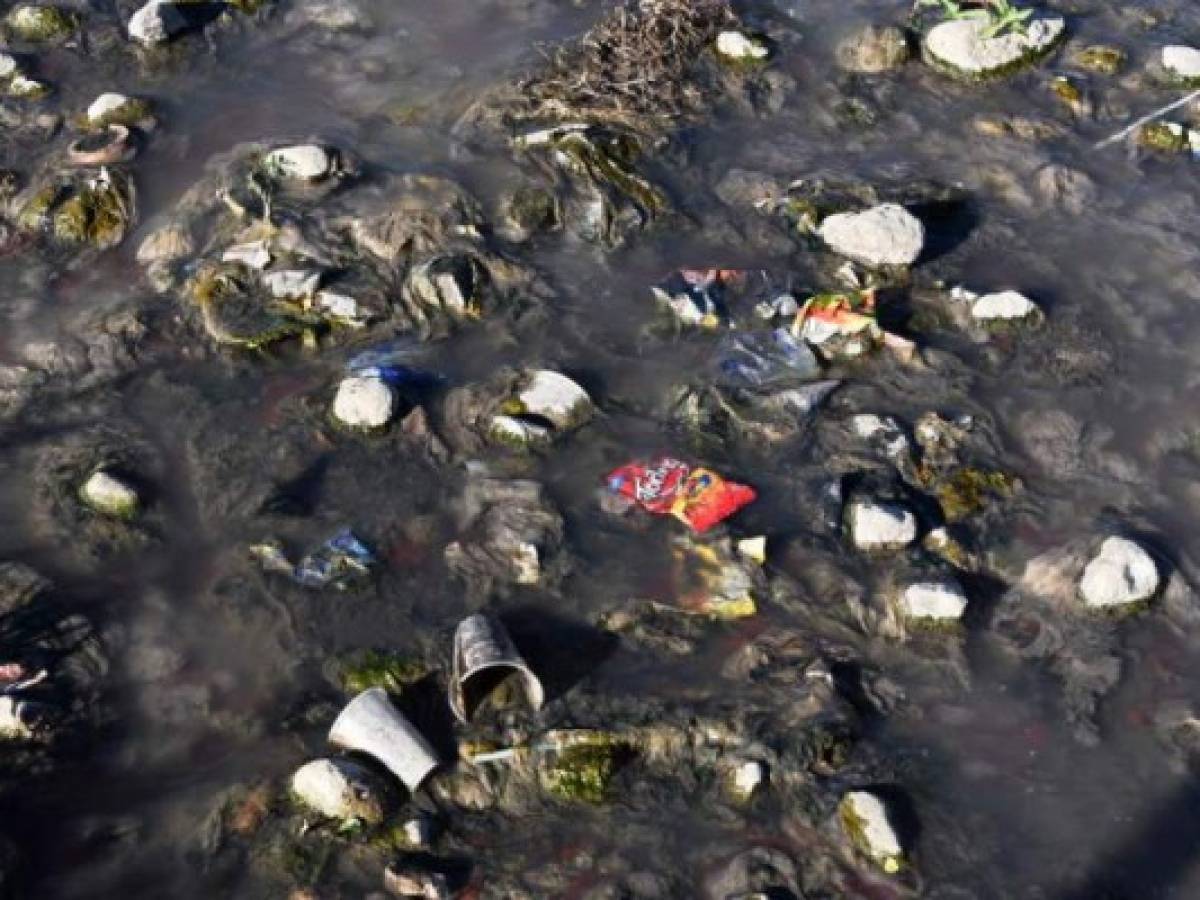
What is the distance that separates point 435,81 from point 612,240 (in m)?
2.34

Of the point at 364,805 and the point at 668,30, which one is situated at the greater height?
the point at 668,30

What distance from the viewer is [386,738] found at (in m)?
5.31

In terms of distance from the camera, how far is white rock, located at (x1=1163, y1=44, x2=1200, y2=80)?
949cm

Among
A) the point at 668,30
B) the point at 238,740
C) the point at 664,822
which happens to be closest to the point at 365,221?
the point at 668,30

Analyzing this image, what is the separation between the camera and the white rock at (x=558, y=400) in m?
6.95

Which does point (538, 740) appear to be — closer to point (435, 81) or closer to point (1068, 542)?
point (1068, 542)

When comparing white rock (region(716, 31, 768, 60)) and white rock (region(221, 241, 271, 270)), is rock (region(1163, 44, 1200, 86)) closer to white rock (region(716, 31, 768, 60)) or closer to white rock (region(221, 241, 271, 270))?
white rock (region(716, 31, 768, 60))

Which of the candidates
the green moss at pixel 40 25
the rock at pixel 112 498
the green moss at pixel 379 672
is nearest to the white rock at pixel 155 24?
the green moss at pixel 40 25

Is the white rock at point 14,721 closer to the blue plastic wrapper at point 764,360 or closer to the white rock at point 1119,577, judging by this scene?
the blue plastic wrapper at point 764,360

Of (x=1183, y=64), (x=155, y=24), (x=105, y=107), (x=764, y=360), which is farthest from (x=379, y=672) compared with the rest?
(x=1183, y=64)

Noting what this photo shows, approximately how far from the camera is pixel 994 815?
5336 mm

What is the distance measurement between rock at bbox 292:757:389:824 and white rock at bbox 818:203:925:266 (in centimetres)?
469

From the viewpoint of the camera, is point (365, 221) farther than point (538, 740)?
Yes

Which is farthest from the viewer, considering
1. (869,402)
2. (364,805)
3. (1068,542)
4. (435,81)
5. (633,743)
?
(435,81)
